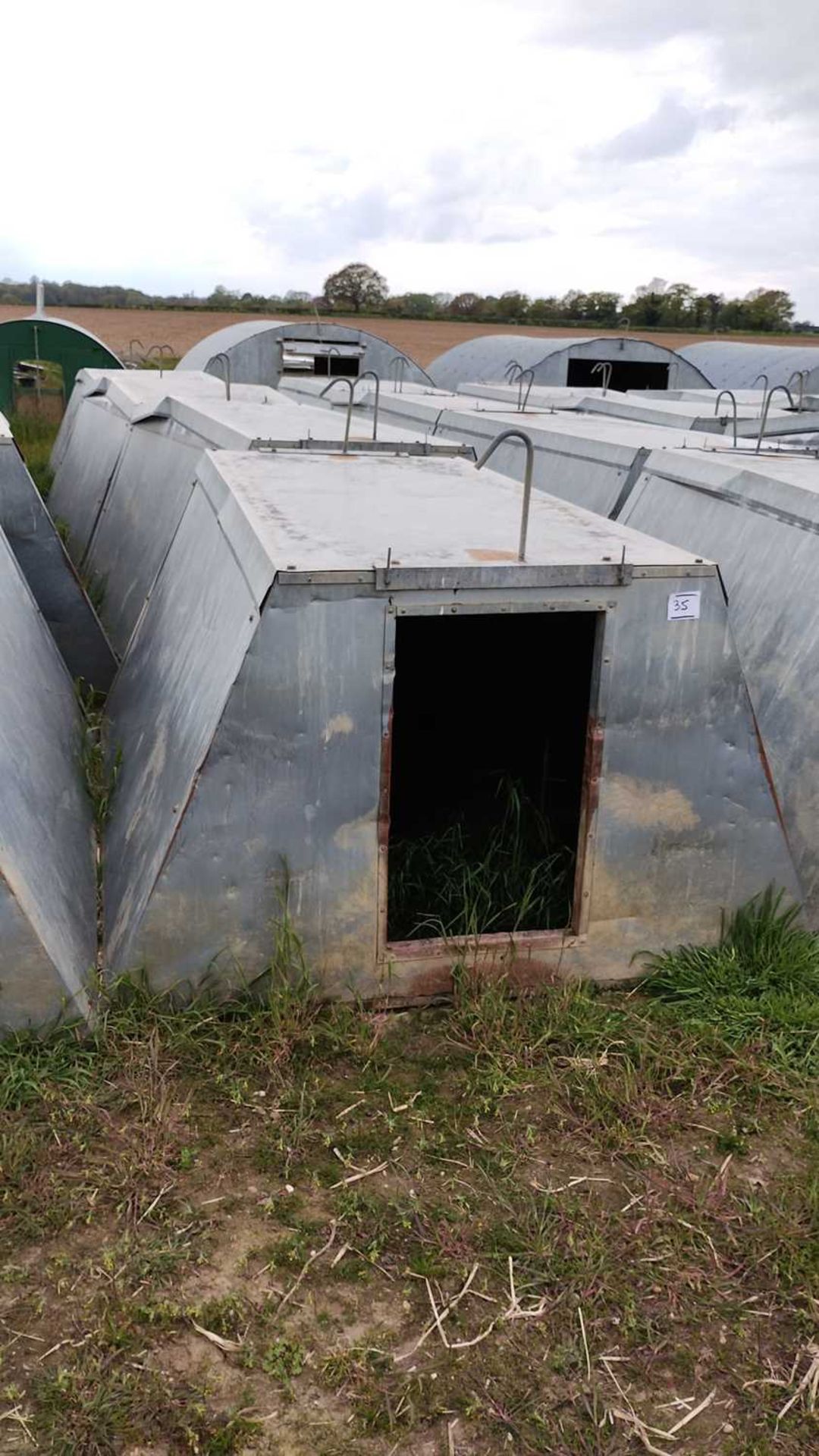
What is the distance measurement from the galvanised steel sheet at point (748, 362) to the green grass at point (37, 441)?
33.9 ft

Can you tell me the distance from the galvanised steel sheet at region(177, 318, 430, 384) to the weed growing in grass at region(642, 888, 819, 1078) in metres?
14.2

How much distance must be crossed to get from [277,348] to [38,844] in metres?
14.9

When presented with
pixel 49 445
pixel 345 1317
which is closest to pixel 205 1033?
pixel 345 1317

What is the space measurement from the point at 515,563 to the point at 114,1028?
2023 millimetres

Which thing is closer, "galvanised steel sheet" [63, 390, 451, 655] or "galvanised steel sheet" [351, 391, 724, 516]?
"galvanised steel sheet" [63, 390, 451, 655]

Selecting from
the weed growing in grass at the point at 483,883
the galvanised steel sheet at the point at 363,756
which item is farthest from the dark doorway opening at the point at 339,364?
the weed growing in grass at the point at 483,883

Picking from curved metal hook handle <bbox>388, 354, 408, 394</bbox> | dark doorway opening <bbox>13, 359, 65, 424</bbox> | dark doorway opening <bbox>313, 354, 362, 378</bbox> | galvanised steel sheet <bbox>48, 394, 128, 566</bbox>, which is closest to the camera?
galvanised steel sheet <bbox>48, 394, 128, 566</bbox>

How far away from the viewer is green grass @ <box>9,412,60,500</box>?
39.8 feet

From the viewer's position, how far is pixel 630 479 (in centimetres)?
699

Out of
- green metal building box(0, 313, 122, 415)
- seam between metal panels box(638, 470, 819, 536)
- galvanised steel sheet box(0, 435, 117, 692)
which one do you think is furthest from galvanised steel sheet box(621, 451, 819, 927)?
green metal building box(0, 313, 122, 415)

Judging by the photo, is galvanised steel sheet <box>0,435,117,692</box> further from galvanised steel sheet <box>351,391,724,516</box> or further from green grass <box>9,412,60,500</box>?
green grass <box>9,412,60,500</box>

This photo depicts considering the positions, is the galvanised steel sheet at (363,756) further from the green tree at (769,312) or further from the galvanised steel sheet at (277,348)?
the green tree at (769,312)

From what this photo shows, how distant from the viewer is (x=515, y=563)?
4141 millimetres

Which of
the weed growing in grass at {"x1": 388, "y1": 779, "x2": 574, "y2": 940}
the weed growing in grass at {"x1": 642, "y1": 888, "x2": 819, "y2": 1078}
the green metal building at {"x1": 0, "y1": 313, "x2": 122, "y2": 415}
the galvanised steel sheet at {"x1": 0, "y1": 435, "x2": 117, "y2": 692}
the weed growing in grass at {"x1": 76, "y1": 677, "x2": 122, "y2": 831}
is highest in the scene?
the green metal building at {"x1": 0, "y1": 313, "x2": 122, "y2": 415}
